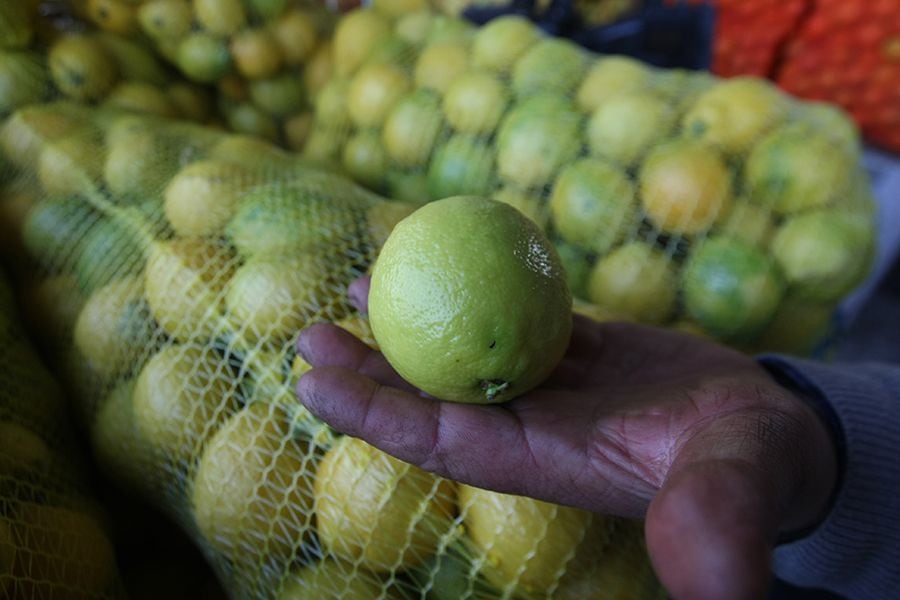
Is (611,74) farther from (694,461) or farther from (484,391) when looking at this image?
(694,461)

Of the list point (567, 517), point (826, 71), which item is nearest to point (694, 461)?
point (567, 517)

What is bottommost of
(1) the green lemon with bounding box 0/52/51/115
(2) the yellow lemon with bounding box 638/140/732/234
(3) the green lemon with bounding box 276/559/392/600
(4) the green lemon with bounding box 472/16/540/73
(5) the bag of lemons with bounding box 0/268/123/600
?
(3) the green lemon with bounding box 276/559/392/600

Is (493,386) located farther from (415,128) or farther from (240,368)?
(415,128)

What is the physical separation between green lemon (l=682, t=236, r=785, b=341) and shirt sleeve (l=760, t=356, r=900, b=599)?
0.39m

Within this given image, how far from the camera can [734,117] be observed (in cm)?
184

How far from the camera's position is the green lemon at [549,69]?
2070 mm

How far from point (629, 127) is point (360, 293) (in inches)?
40.9

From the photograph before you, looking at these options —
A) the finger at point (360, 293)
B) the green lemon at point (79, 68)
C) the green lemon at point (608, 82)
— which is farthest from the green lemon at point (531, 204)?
the green lemon at point (79, 68)

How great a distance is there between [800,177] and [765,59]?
261 cm

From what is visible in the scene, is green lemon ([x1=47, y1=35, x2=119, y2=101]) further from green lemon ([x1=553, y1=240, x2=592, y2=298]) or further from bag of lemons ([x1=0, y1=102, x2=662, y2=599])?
green lemon ([x1=553, y1=240, x2=592, y2=298])

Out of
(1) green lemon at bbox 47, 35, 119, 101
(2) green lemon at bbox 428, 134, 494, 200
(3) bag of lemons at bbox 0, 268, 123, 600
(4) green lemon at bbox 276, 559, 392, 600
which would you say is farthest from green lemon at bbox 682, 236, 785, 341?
(1) green lemon at bbox 47, 35, 119, 101

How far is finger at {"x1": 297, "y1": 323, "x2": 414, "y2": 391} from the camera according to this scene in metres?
1.22

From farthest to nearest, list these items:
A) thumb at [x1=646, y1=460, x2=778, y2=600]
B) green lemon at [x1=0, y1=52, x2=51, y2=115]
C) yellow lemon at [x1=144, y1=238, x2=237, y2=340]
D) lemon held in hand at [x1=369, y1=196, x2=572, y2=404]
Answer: green lemon at [x1=0, y1=52, x2=51, y2=115] < yellow lemon at [x1=144, y1=238, x2=237, y2=340] < lemon held in hand at [x1=369, y1=196, x2=572, y2=404] < thumb at [x1=646, y1=460, x2=778, y2=600]

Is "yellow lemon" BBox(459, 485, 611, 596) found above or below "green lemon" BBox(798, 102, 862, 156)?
below
